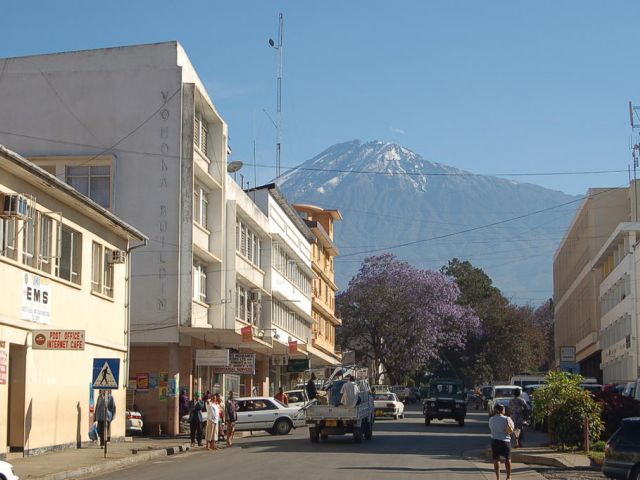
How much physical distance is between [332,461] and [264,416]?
569 inches

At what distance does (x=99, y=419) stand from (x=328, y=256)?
57.2 meters

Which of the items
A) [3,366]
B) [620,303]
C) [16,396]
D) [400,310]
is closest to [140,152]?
[16,396]

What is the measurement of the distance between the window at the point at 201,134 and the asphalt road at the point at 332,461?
12.0 meters

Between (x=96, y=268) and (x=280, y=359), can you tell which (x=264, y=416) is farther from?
(x=280, y=359)

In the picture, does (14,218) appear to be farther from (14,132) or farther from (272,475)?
(14,132)

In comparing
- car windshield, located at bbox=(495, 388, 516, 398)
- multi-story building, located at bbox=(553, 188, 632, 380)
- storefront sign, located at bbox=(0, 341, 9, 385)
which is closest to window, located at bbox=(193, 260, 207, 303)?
storefront sign, located at bbox=(0, 341, 9, 385)

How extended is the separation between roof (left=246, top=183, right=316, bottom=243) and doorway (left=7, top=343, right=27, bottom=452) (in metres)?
31.3

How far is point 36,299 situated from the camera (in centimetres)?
2728

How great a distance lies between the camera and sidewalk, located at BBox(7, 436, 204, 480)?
23125 millimetres

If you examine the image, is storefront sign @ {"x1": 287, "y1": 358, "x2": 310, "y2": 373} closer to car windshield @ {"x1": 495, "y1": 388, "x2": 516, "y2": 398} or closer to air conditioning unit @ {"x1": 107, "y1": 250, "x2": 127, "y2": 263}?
car windshield @ {"x1": 495, "y1": 388, "x2": 516, "y2": 398}

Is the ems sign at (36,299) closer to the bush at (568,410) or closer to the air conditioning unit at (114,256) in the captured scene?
the air conditioning unit at (114,256)

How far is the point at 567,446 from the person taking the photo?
29.4 m

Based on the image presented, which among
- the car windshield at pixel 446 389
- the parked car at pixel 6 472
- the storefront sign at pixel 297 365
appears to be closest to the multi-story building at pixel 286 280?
the storefront sign at pixel 297 365

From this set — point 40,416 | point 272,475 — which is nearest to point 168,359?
point 40,416
